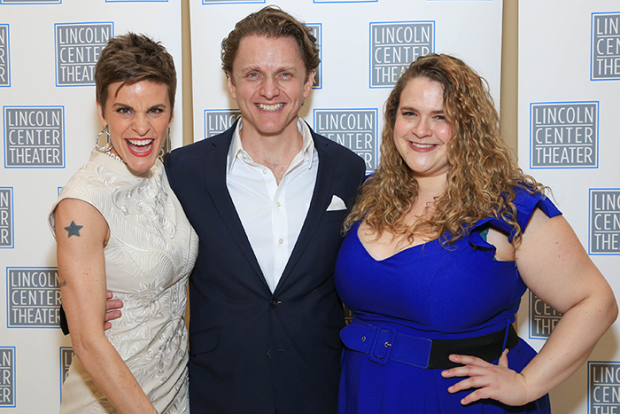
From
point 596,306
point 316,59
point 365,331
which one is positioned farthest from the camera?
point 316,59

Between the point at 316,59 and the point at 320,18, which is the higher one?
the point at 320,18

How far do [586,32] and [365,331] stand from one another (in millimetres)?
1806

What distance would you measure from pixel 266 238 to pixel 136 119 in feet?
1.99

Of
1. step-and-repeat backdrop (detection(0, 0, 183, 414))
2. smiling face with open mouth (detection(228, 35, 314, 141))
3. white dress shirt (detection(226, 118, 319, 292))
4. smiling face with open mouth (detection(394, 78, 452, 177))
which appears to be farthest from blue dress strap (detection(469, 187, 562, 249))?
step-and-repeat backdrop (detection(0, 0, 183, 414))

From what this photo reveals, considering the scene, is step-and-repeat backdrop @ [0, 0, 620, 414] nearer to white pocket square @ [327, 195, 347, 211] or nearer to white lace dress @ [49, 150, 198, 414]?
white pocket square @ [327, 195, 347, 211]

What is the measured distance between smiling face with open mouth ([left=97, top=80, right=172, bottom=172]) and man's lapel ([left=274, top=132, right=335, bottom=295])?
56cm

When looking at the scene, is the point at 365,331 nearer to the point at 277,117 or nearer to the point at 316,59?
the point at 277,117

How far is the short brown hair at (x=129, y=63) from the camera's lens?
4.43ft

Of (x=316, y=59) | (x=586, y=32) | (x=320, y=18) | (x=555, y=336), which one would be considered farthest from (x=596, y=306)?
(x=320, y=18)

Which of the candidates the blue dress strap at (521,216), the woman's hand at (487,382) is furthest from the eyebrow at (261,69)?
the woman's hand at (487,382)

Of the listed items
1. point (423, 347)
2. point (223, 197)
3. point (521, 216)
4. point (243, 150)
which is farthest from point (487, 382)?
point (243, 150)

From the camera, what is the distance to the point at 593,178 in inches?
89.7

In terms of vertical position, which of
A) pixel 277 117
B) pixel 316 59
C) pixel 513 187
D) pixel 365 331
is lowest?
pixel 365 331

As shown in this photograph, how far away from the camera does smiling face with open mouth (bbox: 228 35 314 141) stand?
178cm
